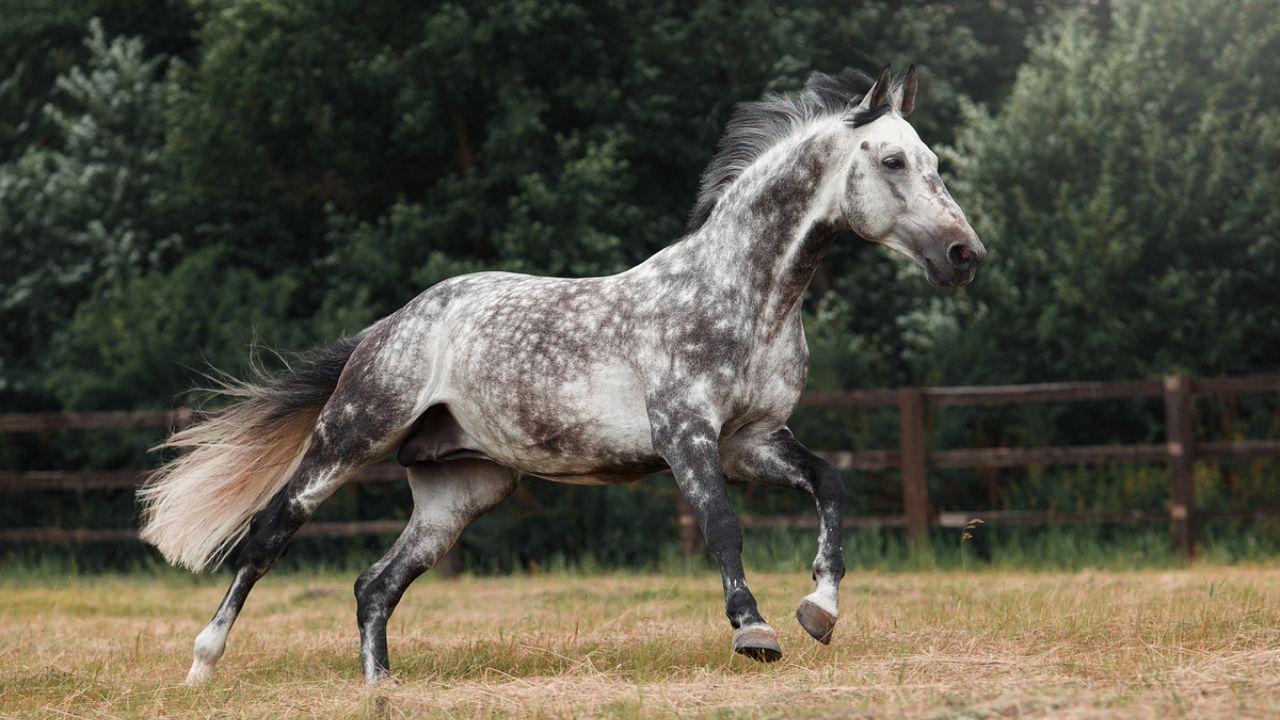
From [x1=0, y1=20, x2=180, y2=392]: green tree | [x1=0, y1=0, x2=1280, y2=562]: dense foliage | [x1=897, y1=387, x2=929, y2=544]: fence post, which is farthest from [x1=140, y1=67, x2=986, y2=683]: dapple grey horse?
[x1=0, y1=20, x2=180, y2=392]: green tree

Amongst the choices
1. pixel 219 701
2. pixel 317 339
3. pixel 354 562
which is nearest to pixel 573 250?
pixel 317 339

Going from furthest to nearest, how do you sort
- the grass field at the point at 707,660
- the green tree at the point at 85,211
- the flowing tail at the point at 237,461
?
the green tree at the point at 85,211 → the flowing tail at the point at 237,461 → the grass field at the point at 707,660

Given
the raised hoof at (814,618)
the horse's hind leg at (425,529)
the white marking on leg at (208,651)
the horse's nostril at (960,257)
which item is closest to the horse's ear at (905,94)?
the horse's nostril at (960,257)

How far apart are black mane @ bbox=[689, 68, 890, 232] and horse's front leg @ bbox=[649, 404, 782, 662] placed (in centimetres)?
85

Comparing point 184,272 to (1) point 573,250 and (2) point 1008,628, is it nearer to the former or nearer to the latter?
(1) point 573,250

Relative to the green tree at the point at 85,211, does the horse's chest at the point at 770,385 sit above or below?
below

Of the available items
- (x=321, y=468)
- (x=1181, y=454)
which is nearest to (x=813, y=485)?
(x=321, y=468)

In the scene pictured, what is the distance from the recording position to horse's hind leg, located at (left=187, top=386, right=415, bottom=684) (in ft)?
19.0

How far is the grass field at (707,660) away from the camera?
3.97 m

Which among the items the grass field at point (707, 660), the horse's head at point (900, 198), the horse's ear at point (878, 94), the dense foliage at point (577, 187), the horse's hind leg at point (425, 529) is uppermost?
the dense foliage at point (577, 187)

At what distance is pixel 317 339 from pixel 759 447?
9109 mm

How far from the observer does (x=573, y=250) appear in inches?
567

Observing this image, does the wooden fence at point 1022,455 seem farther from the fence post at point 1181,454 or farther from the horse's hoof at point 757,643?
the horse's hoof at point 757,643

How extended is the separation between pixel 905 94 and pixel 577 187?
30.7ft
